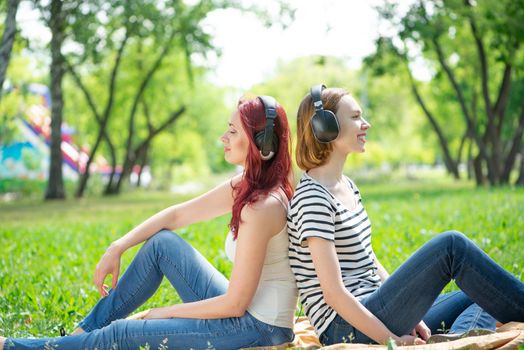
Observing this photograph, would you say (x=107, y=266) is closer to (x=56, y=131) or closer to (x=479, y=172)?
(x=56, y=131)

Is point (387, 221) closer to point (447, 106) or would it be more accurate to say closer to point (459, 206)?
point (459, 206)

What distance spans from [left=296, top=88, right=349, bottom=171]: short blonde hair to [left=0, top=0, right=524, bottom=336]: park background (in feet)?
1.86

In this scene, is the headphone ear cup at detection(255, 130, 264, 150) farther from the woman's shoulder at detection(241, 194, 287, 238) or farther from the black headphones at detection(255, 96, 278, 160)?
the woman's shoulder at detection(241, 194, 287, 238)

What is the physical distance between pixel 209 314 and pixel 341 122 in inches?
46.4

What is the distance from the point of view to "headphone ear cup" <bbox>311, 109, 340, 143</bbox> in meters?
3.64

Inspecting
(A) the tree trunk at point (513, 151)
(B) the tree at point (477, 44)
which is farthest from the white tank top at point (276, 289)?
(A) the tree trunk at point (513, 151)

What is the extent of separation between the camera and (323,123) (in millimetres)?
3637

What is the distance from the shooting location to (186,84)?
36562mm

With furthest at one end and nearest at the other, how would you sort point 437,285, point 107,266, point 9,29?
point 9,29
point 107,266
point 437,285

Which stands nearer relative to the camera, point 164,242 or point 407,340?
point 407,340

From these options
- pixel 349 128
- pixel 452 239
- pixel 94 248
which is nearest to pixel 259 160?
pixel 349 128

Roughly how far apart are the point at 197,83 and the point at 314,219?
3931 cm

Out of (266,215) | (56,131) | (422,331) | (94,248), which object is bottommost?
(94,248)

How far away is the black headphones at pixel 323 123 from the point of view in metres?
3.64
